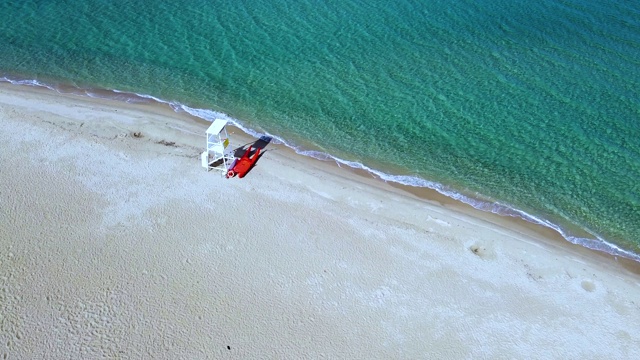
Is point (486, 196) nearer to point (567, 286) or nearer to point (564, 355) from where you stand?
point (567, 286)

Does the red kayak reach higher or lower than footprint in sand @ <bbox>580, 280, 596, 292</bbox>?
lower

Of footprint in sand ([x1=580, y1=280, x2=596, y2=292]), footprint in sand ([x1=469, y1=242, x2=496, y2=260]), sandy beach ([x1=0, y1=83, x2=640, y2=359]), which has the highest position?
footprint in sand ([x1=580, y1=280, x2=596, y2=292])

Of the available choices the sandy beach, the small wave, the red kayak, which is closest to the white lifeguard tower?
the red kayak

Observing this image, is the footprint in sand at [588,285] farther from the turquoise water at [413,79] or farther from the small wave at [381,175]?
the turquoise water at [413,79]

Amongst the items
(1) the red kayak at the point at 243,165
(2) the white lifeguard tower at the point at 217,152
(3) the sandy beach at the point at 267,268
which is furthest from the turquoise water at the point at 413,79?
(2) the white lifeguard tower at the point at 217,152

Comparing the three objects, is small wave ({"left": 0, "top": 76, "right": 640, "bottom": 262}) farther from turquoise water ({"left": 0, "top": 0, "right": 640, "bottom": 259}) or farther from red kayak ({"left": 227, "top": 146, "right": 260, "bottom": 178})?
red kayak ({"left": 227, "top": 146, "right": 260, "bottom": 178})
